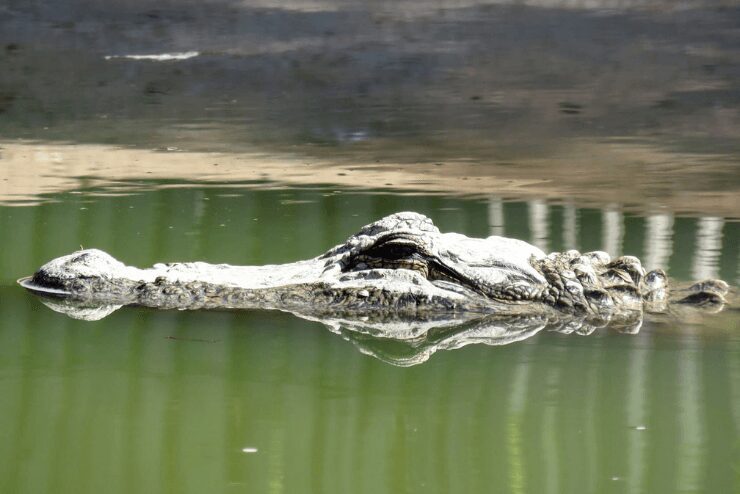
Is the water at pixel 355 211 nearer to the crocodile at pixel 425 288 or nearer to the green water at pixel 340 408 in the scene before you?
the green water at pixel 340 408

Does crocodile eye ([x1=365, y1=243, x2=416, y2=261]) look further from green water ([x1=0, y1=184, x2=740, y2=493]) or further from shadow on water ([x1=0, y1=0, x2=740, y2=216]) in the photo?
shadow on water ([x1=0, y1=0, x2=740, y2=216])

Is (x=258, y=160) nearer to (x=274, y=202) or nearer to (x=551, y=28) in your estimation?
(x=274, y=202)

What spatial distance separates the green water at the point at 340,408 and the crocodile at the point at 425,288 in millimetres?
149

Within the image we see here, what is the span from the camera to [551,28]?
760 inches

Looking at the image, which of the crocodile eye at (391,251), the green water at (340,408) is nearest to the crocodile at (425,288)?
the crocodile eye at (391,251)

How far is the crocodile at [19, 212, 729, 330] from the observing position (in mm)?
6289

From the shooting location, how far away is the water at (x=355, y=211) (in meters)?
4.48

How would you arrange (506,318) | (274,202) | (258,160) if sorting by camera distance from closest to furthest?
(506,318), (274,202), (258,160)

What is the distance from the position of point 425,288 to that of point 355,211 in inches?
128

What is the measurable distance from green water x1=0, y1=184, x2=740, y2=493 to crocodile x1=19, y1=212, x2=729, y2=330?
0.49ft

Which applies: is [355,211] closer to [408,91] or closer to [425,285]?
[425,285]

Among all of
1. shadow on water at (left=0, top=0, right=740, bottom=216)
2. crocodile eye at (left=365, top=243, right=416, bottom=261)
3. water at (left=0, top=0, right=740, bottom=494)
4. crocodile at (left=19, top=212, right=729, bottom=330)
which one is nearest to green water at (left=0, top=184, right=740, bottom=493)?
water at (left=0, top=0, right=740, bottom=494)

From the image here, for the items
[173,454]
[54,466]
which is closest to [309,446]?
[173,454]

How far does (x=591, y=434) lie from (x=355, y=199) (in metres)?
5.58
